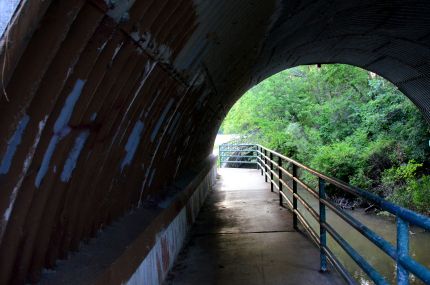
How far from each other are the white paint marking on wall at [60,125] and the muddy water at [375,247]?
598 centimetres

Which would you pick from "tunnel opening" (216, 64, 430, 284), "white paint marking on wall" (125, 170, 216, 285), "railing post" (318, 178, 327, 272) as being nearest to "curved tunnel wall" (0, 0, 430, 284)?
"white paint marking on wall" (125, 170, 216, 285)

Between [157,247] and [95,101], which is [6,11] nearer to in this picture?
[95,101]

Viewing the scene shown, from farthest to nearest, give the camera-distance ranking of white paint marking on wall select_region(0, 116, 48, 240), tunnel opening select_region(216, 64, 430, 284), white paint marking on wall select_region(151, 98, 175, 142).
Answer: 1. tunnel opening select_region(216, 64, 430, 284)
2. white paint marking on wall select_region(151, 98, 175, 142)
3. white paint marking on wall select_region(0, 116, 48, 240)

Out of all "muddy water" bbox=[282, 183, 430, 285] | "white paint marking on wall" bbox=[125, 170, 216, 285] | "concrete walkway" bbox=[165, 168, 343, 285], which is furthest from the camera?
"muddy water" bbox=[282, 183, 430, 285]

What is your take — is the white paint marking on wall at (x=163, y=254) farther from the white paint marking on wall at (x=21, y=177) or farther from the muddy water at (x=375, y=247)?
the muddy water at (x=375, y=247)

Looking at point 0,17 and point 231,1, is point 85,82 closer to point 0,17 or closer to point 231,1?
point 0,17

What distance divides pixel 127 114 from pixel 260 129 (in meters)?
21.2

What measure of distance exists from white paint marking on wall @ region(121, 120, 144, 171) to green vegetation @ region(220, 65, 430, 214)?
8.98 m

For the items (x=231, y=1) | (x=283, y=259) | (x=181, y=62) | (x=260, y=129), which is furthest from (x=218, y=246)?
(x=260, y=129)

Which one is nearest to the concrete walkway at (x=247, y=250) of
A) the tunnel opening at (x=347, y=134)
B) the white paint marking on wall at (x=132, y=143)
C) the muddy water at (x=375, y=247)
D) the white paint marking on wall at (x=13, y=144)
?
the muddy water at (x=375, y=247)

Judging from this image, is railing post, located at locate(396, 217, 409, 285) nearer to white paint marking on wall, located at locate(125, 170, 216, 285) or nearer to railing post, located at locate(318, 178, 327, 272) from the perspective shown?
white paint marking on wall, located at locate(125, 170, 216, 285)

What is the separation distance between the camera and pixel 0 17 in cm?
153

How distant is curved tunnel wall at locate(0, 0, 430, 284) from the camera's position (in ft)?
6.24

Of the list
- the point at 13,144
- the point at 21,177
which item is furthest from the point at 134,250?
the point at 13,144
